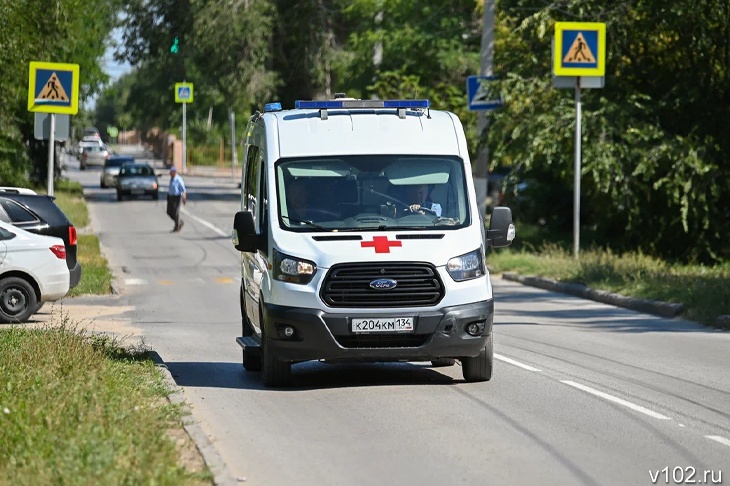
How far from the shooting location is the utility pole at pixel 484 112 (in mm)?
28348

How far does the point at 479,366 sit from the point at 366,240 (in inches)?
61.1

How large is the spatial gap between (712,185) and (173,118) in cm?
7306

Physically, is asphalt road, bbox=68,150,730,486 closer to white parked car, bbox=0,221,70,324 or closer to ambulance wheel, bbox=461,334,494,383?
ambulance wheel, bbox=461,334,494,383

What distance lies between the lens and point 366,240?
11289mm

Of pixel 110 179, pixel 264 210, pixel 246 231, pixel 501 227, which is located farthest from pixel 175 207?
pixel 110 179

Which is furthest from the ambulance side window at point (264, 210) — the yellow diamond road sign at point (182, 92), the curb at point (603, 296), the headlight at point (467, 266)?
the yellow diamond road sign at point (182, 92)

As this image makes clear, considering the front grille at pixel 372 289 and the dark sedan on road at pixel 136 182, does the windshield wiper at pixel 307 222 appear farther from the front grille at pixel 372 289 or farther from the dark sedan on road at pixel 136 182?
the dark sedan on road at pixel 136 182

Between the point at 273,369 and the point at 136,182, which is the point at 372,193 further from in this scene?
the point at 136,182

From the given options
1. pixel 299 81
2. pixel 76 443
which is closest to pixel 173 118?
pixel 299 81

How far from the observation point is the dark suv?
63.3ft

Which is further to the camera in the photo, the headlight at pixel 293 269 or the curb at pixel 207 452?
the headlight at pixel 293 269

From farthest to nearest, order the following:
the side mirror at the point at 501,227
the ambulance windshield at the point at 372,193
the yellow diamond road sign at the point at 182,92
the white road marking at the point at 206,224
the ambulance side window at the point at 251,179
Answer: the yellow diamond road sign at the point at 182,92, the white road marking at the point at 206,224, the ambulance side window at the point at 251,179, the side mirror at the point at 501,227, the ambulance windshield at the point at 372,193

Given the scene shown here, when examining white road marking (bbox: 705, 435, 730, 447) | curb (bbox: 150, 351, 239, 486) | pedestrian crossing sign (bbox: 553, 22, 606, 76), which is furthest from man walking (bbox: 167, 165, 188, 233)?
white road marking (bbox: 705, 435, 730, 447)

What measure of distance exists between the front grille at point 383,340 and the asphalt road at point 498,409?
1.30ft
